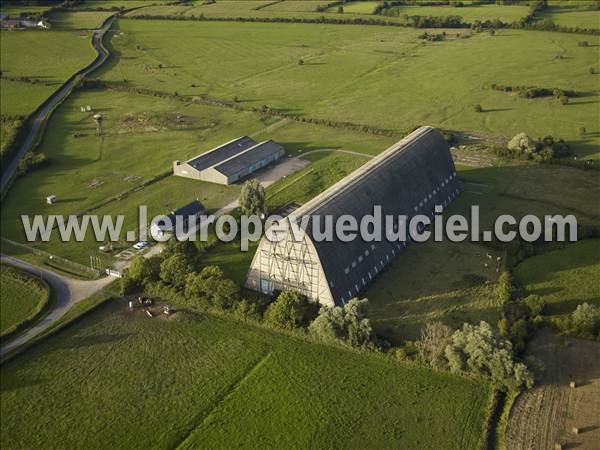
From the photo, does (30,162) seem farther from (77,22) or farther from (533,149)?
(77,22)

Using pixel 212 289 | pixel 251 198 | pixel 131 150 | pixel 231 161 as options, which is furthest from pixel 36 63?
pixel 212 289

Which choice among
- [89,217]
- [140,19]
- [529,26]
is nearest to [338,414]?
[89,217]

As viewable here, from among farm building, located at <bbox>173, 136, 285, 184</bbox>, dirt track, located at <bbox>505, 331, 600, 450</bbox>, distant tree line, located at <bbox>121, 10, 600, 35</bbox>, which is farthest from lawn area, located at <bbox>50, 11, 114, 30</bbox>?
dirt track, located at <bbox>505, 331, 600, 450</bbox>

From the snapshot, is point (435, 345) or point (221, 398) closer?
point (221, 398)

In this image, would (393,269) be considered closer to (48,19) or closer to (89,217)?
(89,217)

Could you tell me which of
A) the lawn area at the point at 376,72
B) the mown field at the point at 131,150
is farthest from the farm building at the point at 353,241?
the lawn area at the point at 376,72

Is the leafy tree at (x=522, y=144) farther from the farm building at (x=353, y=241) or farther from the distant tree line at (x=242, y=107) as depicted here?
the farm building at (x=353, y=241)
